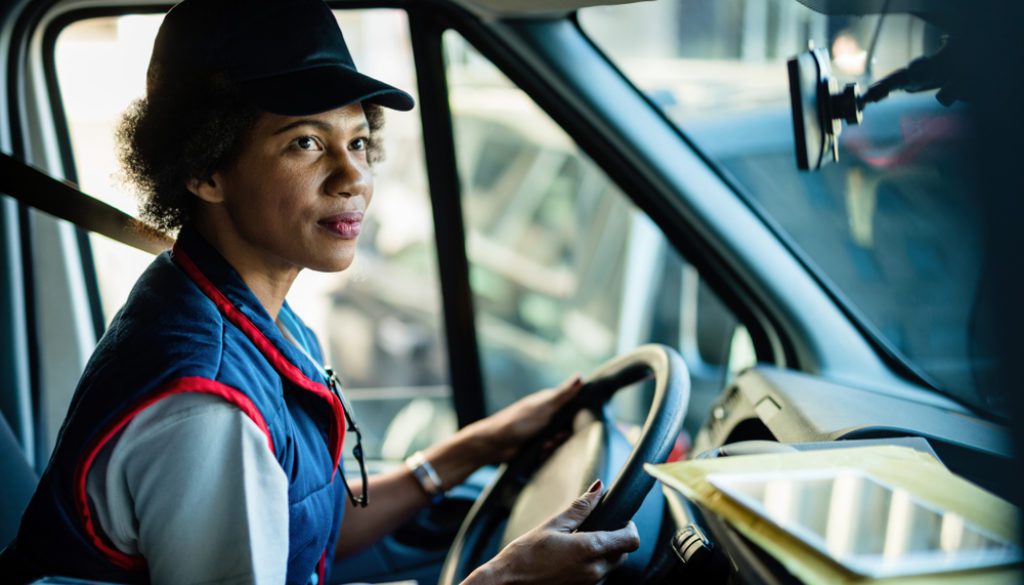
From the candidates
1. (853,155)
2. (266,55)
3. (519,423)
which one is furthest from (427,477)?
→ (853,155)

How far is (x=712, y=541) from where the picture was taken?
1233 millimetres

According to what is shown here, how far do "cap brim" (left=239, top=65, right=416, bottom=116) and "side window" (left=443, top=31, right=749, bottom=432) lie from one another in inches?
118

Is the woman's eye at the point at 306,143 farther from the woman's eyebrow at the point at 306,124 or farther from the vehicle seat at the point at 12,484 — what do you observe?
the vehicle seat at the point at 12,484

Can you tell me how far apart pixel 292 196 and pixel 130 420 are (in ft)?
1.17

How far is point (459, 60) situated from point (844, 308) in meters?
0.98

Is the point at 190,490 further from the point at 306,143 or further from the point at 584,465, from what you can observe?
the point at 584,465

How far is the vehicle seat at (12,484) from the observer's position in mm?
1398

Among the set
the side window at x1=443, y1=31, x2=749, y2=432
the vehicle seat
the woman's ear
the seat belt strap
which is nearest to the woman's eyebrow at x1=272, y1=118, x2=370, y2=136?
the woman's ear

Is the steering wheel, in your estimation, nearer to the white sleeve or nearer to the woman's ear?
the white sleeve

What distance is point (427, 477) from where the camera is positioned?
1746 millimetres

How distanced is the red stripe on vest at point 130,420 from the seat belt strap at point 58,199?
43cm

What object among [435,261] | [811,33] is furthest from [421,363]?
[811,33]

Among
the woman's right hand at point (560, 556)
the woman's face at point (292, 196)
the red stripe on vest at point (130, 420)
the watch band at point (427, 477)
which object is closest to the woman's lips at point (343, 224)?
the woman's face at point (292, 196)

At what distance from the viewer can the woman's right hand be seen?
3.88 ft
